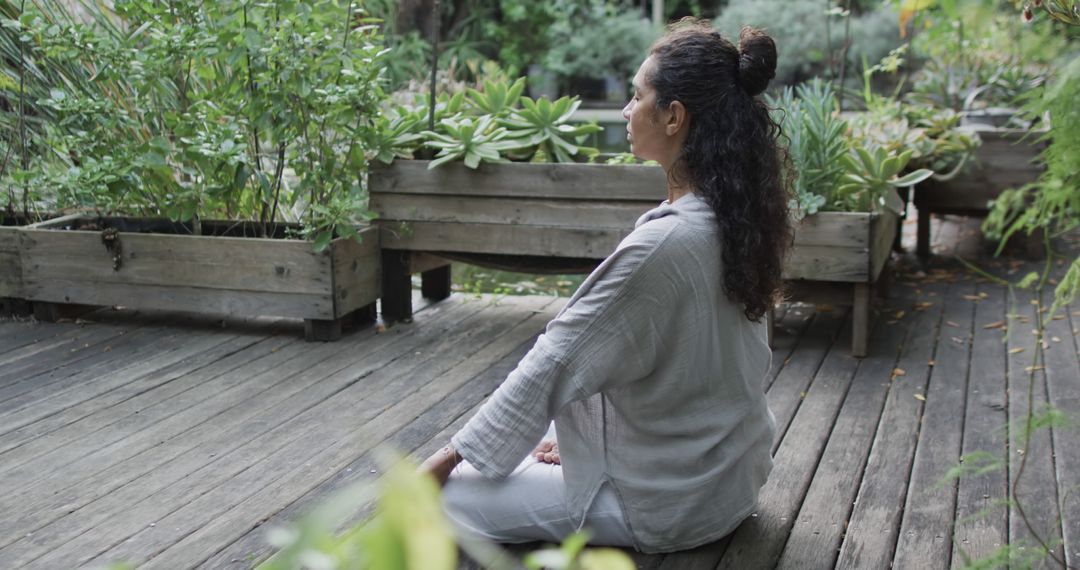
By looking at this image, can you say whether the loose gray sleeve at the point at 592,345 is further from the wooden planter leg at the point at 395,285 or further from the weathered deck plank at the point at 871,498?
the wooden planter leg at the point at 395,285

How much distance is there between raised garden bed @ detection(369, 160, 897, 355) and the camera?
3.90 meters

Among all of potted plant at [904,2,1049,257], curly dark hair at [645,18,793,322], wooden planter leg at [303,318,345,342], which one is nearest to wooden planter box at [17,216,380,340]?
wooden planter leg at [303,318,345,342]

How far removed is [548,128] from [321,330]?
3.79ft

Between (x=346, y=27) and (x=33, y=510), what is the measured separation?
6.93ft

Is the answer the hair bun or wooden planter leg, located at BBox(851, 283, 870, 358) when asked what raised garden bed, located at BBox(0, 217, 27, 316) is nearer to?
wooden planter leg, located at BBox(851, 283, 870, 358)

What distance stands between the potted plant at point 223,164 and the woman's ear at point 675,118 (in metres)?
Answer: 1.98

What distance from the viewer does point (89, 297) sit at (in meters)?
4.29

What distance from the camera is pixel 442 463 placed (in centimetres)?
218

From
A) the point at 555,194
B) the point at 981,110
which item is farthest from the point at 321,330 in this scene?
the point at 981,110

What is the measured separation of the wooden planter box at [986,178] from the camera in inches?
221

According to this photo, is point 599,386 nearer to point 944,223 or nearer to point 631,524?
point 631,524

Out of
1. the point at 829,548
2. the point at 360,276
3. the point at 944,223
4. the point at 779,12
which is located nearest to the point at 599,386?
the point at 829,548

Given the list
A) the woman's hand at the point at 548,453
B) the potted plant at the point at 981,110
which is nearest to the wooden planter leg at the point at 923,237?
the potted plant at the point at 981,110

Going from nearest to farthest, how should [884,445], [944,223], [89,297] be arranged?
[884,445]
[89,297]
[944,223]
